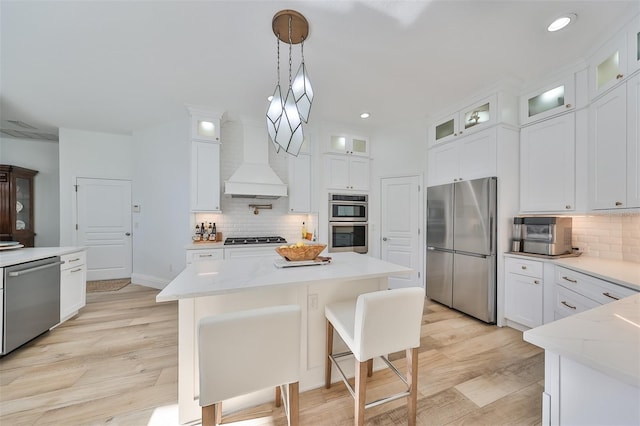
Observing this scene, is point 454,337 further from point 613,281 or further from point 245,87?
point 245,87

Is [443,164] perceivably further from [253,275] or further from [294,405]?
[294,405]

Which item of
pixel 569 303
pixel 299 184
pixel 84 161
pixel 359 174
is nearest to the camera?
pixel 569 303

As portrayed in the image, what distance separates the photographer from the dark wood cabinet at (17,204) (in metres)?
3.97

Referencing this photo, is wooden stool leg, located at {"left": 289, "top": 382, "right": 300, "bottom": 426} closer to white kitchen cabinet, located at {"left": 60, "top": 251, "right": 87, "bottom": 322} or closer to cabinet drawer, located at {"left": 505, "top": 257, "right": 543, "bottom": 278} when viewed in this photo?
cabinet drawer, located at {"left": 505, "top": 257, "right": 543, "bottom": 278}

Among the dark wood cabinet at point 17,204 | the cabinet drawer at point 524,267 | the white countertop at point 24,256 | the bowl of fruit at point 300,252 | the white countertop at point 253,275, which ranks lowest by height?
the cabinet drawer at point 524,267

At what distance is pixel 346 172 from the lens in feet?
13.3

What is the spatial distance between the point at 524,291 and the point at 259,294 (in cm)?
281

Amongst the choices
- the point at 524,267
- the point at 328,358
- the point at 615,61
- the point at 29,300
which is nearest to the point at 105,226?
the point at 29,300

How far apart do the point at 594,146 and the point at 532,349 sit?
1.98m

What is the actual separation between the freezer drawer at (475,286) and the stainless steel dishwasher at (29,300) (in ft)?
15.2

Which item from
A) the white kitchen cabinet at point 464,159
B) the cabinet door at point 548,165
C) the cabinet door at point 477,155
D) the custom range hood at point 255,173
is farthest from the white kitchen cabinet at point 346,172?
the cabinet door at point 548,165

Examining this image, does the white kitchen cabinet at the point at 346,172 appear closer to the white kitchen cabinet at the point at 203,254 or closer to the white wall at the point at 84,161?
the white kitchen cabinet at the point at 203,254

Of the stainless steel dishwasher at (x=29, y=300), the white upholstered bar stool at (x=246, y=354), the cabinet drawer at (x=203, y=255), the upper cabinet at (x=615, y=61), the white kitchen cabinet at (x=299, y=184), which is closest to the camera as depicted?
the white upholstered bar stool at (x=246, y=354)

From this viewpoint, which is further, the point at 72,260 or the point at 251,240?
the point at 251,240
